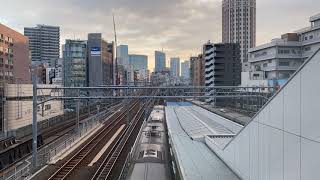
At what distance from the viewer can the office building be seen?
77562 millimetres

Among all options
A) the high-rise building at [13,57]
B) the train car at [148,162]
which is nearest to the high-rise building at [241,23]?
the high-rise building at [13,57]

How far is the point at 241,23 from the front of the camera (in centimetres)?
17938

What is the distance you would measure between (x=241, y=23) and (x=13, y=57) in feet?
464

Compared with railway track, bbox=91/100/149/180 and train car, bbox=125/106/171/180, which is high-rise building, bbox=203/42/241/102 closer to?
railway track, bbox=91/100/149/180

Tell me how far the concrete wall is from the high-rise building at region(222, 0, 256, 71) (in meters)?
165

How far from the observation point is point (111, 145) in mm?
42438

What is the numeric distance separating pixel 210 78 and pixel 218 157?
91.8 m

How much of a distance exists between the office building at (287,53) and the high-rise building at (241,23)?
91.0 m

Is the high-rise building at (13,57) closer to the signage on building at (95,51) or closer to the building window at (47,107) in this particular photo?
the building window at (47,107)

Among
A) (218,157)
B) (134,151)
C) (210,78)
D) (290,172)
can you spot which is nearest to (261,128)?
(290,172)

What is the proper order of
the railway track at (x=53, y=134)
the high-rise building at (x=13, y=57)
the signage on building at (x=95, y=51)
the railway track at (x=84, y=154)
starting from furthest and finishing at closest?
the signage on building at (x=95, y=51)
the high-rise building at (x=13, y=57)
the railway track at (x=53, y=134)
the railway track at (x=84, y=154)

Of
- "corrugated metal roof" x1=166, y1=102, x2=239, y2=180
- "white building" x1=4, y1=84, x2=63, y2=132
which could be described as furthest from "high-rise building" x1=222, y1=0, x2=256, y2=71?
"corrugated metal roof" x1=166, y1=102, x2=239, y2=180

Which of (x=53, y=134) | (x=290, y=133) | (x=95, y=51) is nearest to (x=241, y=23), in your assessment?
(x=95, y=51)

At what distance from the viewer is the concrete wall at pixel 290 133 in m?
9.46
